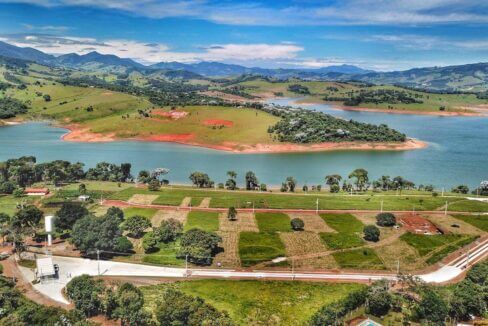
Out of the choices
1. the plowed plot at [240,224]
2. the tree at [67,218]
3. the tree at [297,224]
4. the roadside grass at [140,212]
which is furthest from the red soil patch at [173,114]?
the tree at [297,224]

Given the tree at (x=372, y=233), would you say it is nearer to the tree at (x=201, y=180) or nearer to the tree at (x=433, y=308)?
the tree at (x=433, y=308)

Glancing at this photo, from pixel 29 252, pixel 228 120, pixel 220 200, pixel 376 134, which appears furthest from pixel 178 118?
pixel 29 252

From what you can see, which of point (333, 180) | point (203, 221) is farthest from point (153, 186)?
point (333, 180)

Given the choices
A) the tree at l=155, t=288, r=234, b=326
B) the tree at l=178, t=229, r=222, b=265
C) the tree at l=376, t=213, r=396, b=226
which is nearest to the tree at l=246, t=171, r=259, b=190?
the tree at l=376, t=213, r=396, b=226

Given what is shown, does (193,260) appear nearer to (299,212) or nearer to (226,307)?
(226,307)

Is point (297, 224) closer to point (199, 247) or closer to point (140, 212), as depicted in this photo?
point (199, 247)
